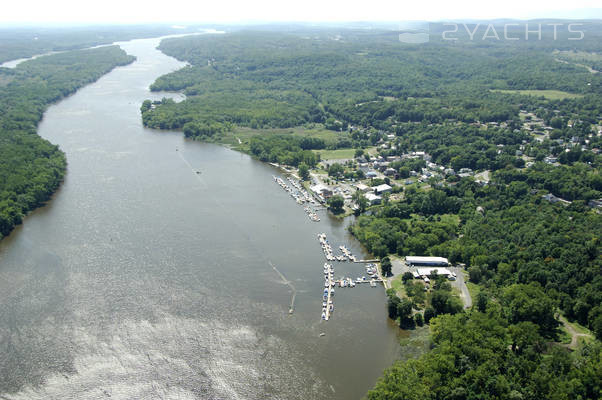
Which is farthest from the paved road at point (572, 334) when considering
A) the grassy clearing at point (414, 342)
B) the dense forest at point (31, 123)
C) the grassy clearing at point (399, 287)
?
the dense forest at point (31, 123)

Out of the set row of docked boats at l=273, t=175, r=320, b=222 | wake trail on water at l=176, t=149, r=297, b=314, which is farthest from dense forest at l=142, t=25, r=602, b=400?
wake trail on water at l=176, t=149, r=297, b=314

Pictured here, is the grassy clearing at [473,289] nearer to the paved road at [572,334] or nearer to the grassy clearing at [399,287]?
the grassy clearing at [399,287]

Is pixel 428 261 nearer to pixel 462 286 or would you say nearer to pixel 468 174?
pixel 462 286

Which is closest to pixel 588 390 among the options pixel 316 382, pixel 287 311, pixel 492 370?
pixel 492 370

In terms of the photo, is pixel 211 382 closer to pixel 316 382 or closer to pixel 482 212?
pixel 316 382

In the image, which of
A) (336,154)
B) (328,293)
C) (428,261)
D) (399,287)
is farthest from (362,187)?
(328,293)

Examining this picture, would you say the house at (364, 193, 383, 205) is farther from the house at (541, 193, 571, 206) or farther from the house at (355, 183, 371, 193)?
the house at (541, 193, 571, 206)
